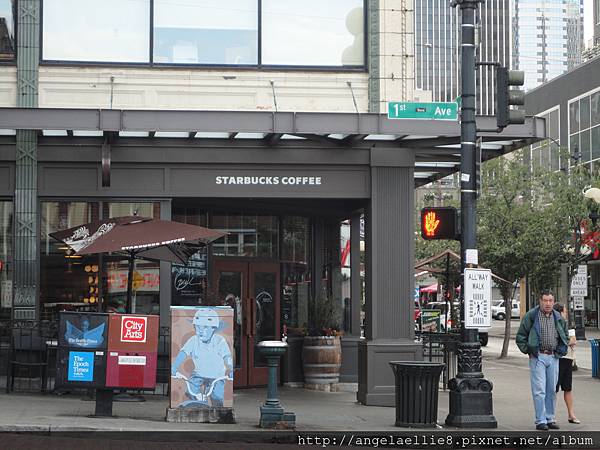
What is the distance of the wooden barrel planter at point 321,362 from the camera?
18.4m

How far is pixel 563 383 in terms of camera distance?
46.2 feet

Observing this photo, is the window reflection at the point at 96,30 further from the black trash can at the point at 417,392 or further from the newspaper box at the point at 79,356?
the black trash can at the point at 417,392

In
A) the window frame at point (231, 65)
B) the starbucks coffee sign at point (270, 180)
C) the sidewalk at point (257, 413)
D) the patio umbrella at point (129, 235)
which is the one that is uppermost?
the window frame at point (231, 65)

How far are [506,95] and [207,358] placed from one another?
17.3 feet

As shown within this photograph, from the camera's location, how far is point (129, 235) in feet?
46.5

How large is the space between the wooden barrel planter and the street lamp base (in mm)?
5474

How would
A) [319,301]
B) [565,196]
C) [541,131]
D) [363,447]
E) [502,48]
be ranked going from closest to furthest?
[363,447], [541,131], [319,301], [565,196], [502,48]

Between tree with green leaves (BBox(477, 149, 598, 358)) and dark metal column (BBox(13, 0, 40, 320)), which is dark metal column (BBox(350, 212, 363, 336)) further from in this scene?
tree with green leaves (BBox(477, 149, 598, 358))

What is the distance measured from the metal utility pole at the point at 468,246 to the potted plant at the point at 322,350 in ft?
17.6

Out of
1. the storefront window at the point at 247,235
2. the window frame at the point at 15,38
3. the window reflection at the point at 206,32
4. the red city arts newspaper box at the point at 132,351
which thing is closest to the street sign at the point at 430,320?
the storefront window at the point at 247,235

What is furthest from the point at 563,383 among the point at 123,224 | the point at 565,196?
the point at 565,196

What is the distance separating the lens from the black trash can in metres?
12.8

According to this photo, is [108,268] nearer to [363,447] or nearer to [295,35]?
[295,35]

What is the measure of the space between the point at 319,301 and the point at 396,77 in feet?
16.1
